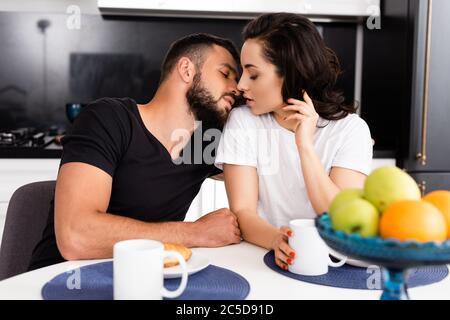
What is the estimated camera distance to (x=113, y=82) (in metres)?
3.08

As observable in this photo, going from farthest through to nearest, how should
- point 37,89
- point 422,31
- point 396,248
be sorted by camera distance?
point 37,89 < point 422,31 < point 396,248

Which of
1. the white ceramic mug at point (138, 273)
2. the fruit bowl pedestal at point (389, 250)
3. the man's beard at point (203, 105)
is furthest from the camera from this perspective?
the man's beard at point (203, 105)

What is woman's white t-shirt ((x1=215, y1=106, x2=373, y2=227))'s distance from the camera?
1.49 meters

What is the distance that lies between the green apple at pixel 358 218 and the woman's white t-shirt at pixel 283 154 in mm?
817

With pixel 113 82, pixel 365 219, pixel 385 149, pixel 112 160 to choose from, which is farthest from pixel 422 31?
pixel 365 219

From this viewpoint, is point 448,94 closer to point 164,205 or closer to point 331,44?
point 331,44

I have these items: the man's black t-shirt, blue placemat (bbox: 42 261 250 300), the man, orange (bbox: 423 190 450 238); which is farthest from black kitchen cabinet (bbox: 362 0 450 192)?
orange (bbox: 423 190 450 238)

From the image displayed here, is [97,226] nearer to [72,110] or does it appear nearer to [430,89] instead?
[72,110]

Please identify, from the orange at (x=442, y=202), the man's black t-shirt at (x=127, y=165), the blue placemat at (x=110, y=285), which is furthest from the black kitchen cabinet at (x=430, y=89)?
the orange at (x=442, y=202)

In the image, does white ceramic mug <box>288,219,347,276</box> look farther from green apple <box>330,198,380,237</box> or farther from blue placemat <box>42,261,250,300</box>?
green apple <box>330,198,380,237</box>

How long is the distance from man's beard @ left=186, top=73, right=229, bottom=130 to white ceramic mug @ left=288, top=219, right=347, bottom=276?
2.16 feet

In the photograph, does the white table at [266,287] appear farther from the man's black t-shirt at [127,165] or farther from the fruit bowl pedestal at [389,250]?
the man's black t-shirt at [127,165]

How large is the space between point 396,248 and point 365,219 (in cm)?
5

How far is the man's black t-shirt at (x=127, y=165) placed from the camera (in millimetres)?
1376
